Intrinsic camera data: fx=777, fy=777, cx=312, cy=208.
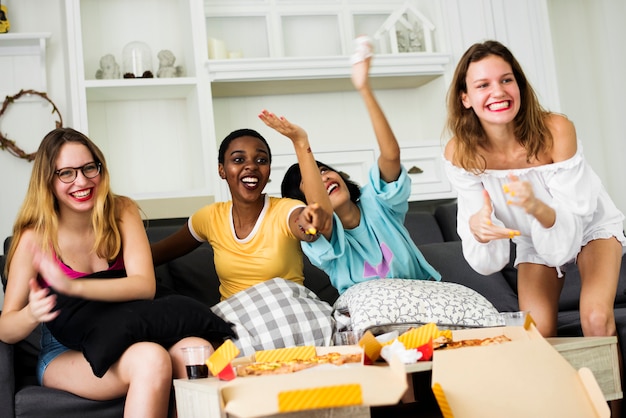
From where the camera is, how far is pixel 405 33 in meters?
3.74

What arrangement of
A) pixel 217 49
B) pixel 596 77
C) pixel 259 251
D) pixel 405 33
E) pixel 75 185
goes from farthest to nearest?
pixel 596 77 → pixel 405 33 → pixel 217 49 → pixel 259 251 → pixel 75 185

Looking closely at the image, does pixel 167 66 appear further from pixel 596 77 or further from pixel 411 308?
pixel 596 77

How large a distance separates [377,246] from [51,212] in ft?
3.19

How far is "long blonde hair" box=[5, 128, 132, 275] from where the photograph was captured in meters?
2.06

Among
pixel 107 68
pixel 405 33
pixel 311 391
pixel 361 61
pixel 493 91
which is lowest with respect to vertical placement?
pixel 311 391

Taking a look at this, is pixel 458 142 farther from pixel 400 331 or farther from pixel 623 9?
pixel 623 9

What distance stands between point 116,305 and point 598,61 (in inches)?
127

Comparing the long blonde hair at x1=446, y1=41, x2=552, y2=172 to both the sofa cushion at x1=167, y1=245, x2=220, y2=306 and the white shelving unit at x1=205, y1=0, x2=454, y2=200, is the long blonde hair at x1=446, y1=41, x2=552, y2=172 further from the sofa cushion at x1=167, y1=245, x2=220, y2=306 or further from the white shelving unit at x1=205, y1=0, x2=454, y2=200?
the white shelving unit at x1=205, y1=0, x2=454, y2=200

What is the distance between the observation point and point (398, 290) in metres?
2.06

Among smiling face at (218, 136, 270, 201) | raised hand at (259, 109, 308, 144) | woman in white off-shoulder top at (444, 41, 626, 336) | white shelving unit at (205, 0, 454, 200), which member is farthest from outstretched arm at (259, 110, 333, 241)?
white shelving unit at (205, 0, 454, 200)

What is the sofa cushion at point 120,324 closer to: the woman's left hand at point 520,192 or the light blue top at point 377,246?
the light blue top at point 377,246

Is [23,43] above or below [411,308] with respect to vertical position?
above

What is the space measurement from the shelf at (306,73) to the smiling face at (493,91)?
4.70 ft

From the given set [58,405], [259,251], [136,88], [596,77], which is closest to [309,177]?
[259,251]
